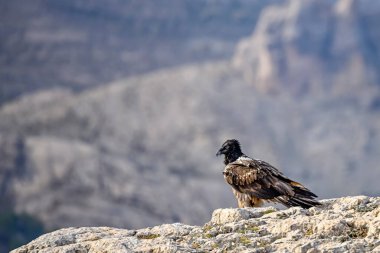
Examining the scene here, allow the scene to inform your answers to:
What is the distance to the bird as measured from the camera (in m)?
30.8

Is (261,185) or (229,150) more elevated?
(229,150)

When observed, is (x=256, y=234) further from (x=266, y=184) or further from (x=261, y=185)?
(x=261, y=185)

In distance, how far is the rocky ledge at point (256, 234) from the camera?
78.1 feet

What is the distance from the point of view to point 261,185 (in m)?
33.1

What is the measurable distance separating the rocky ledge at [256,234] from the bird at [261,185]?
2.85 meters

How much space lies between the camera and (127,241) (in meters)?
25.5

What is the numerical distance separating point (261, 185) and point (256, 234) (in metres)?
8.11

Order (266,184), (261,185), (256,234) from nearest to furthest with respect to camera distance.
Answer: (256,234) → (266,184) → (261,185)

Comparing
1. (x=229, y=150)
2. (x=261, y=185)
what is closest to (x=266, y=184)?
(x=261, y=185)

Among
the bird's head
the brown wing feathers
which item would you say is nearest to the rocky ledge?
the brown wing feathers

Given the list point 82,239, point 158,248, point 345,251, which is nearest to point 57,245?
point 82,239

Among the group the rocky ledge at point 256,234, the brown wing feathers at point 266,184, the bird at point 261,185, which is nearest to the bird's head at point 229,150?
the bird at point 261,185

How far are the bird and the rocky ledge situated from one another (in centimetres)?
285

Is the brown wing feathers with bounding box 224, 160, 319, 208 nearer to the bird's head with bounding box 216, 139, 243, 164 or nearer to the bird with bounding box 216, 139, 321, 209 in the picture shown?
the bird with bounding box 216, 139, 321, 209
